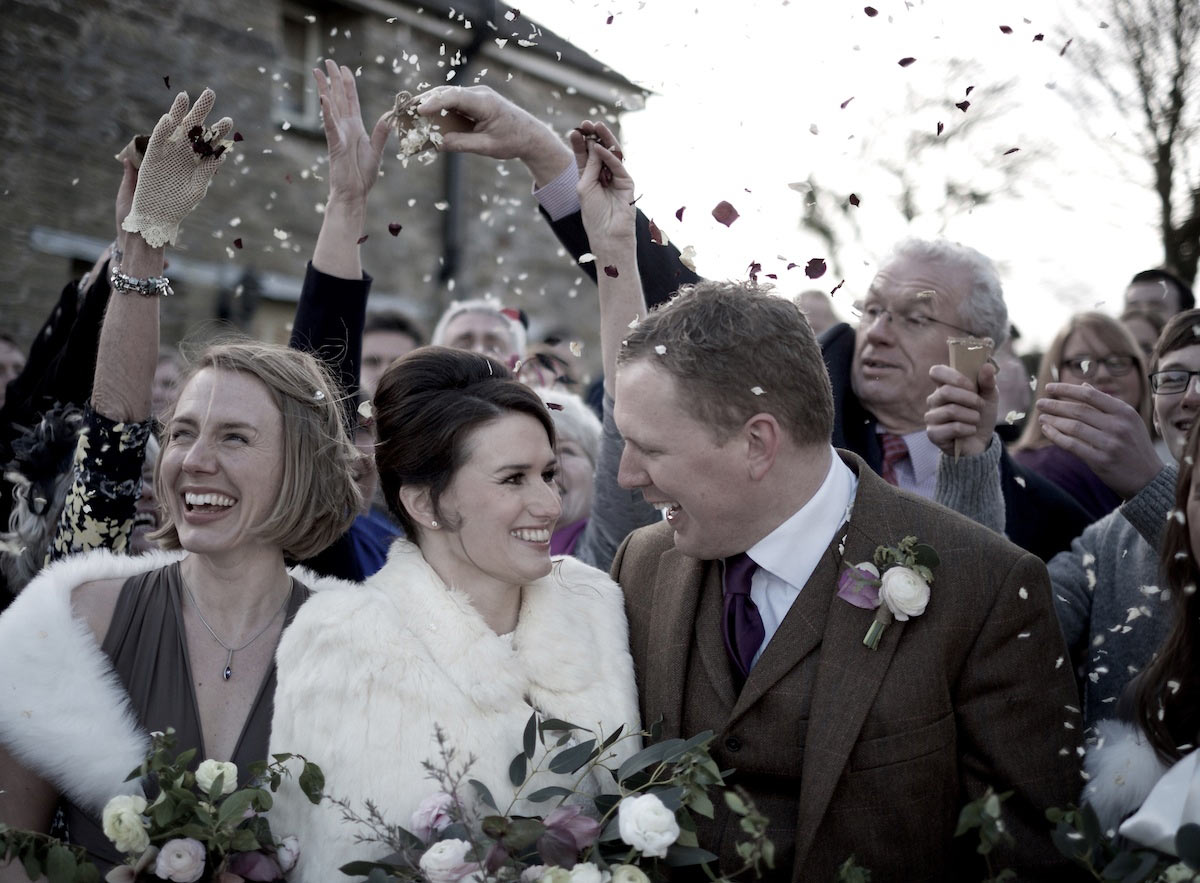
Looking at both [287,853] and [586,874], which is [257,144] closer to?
[287,853]

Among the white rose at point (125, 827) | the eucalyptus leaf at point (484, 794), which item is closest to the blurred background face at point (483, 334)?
the eucalyptus leaf at point (484, 794)

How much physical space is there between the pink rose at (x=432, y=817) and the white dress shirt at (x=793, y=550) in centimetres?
93

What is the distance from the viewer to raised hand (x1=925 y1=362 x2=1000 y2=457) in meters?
3.56

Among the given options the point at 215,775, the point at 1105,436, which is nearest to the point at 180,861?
the point at 215,775

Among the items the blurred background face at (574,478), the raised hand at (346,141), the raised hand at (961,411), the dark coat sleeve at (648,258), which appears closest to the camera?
the raised hand at (961,411)

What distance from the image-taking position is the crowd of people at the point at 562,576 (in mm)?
2885

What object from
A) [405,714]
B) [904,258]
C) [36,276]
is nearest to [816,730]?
[405,714]

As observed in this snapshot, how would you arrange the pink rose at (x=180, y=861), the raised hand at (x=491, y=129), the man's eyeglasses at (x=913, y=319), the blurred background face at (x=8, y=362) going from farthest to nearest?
the blurred background face at (x=8, y=362), the man's eyeglasses at (x=913, y=319), the raised hand at (x=491, y=129), the pink rose at (x=180, y=861)

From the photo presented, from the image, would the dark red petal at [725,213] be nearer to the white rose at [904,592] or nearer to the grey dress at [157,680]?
the white rose at [904,592]

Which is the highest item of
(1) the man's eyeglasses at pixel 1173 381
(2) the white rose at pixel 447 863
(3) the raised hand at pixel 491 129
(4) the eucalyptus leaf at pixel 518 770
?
(3) the raised hand at pixel 491 129

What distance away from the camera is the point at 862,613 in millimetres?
3014

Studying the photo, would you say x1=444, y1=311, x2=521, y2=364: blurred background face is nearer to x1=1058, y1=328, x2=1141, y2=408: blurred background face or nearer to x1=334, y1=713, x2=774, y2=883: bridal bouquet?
x1=1058, y1=328, x2=1141, y2=408: blurred background face

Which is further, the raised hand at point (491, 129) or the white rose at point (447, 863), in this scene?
the raised hand at point (491, 129)

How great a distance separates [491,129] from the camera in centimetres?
380
